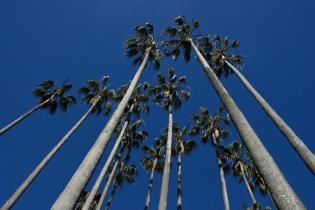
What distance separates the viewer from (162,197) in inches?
821

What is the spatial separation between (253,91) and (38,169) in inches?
697

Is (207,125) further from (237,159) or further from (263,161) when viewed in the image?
(263,161)

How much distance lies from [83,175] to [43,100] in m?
25.9

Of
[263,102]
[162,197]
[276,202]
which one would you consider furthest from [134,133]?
[276,202]

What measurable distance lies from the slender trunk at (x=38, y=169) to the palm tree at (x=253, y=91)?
13.8 m

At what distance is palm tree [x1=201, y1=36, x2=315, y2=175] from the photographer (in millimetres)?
13539

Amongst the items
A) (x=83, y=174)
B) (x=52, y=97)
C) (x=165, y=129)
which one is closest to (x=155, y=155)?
(x=165, y=129)

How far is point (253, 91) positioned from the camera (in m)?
18.3

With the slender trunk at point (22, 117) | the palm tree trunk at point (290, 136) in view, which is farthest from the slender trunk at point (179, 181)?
the slender trunk at point (22, 117)

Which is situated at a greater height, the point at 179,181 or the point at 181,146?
the point at 181,146

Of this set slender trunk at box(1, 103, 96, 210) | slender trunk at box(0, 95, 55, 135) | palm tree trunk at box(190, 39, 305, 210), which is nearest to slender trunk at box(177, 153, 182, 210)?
slender trunk at box(1, 103, 96, 210)

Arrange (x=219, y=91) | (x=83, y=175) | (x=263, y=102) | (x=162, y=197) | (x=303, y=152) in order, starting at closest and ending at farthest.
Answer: (x=83, y=175), (x=219, y=91), (x=303, y=152), (x=263, y=102), (x=162, y=197)

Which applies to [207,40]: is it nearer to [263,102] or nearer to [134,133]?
[263,102]

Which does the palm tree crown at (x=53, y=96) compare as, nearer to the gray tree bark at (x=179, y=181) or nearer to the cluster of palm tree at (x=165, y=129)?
the cluster of palm tree at (x=165, y=129)
